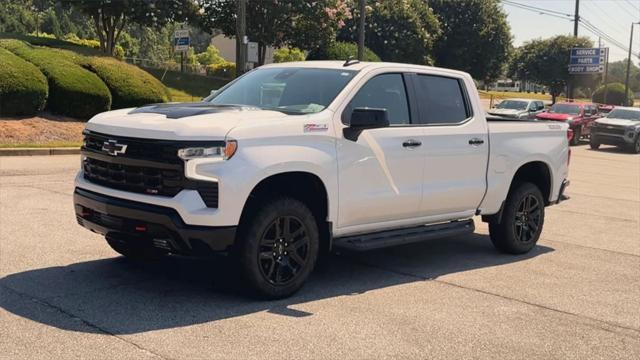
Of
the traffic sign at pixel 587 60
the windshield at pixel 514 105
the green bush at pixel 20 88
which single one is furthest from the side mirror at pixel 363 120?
the traffic sign at pixel 587 60

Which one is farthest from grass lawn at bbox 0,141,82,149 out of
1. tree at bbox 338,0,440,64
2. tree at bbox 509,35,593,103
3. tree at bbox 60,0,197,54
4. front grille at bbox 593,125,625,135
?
tree at bbox 509,35,593,103

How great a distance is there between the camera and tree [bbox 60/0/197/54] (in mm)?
36219

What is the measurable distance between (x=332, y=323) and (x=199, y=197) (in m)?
1.33

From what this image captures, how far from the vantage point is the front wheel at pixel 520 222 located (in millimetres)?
7648

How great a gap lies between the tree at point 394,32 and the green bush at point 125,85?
30837 mm

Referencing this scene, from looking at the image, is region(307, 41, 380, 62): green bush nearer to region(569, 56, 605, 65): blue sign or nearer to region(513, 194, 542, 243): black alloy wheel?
region(569, 56, 605, 65): blue sign

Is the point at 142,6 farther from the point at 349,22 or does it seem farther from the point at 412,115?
the point at 412,115

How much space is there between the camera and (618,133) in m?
27.7

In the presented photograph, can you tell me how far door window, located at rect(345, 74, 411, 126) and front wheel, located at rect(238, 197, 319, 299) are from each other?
1173mm

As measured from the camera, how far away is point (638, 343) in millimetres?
5102

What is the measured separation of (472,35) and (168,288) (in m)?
57.0

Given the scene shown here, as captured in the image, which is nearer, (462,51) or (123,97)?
(123,97)

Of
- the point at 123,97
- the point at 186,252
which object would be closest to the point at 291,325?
the point at 186,252

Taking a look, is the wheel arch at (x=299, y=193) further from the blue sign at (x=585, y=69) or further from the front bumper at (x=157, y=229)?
the blue sign at (x=585, y=69)
